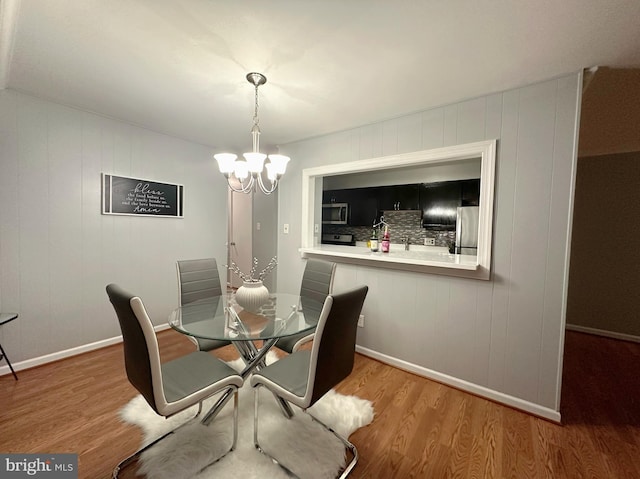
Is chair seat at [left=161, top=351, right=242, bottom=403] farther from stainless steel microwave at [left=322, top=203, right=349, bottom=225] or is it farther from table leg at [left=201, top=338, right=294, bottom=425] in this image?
stainless steel microwave at [left=322, top=203, right=349, bottom=225]

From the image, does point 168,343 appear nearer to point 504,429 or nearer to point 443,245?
point 504,429

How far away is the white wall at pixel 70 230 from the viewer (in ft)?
7.47

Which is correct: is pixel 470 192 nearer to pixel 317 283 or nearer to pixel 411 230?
pixel 411 230

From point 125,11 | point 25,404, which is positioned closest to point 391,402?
point 25,404

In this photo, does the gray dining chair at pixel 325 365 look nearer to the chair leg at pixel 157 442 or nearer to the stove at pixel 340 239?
the chair leg at pixel 157 442

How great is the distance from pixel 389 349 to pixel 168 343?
2309 millimetres

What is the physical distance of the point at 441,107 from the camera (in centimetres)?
231

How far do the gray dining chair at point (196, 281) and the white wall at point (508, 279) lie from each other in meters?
A: 1.62

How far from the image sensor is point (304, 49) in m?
1.62

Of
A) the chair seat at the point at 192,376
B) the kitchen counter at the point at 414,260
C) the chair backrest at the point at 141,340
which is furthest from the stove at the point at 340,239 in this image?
the chair backrest at the point at 141,340

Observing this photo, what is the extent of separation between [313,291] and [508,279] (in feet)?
4.96

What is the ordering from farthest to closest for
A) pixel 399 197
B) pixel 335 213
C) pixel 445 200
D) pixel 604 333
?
pixel 335 213 < pixel 399 197 < pixel 445 200 < pixel 604 333

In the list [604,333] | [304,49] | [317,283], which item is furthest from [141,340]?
[604,333]

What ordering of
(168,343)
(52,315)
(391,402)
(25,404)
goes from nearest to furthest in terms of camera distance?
1. (25,404)
2. (391,402)
3. (52,315)
4. (168,343)
